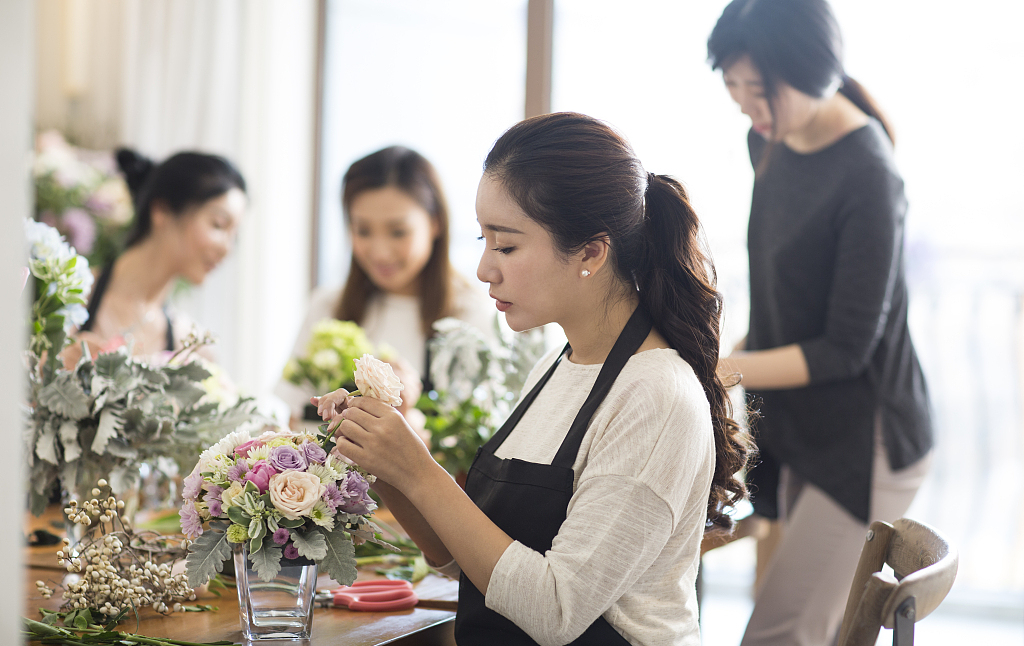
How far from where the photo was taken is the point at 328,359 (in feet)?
6.88

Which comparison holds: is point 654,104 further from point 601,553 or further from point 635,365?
point 601,553

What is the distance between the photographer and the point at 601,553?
1058 millimetres

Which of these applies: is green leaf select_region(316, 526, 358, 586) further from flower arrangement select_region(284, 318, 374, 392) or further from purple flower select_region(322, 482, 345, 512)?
flower arrangement select_region(284, 318, 374, 392)

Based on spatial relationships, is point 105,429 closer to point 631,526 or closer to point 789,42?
point 631,526

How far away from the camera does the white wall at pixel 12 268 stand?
62 cm

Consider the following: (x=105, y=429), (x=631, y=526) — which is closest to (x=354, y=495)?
(x=631, y=526)

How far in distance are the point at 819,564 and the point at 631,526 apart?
1.03m

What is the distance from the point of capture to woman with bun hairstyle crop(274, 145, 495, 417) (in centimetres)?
263

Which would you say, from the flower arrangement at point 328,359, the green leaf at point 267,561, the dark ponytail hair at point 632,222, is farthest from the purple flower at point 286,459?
the flower arrangement at point 328,359

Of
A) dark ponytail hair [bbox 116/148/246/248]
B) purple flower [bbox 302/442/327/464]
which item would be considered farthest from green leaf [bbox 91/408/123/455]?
dark ponytail hair [bbox 116/148/246/248]

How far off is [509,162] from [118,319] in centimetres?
207

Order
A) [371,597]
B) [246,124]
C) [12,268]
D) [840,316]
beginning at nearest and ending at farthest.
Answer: [12,268] → [371,597] → [840,316] → [246,124]

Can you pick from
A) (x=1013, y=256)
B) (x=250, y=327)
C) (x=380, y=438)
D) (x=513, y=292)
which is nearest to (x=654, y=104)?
(x=1013, y=256)

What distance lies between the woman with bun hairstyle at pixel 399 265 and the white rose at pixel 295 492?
1465 mm
